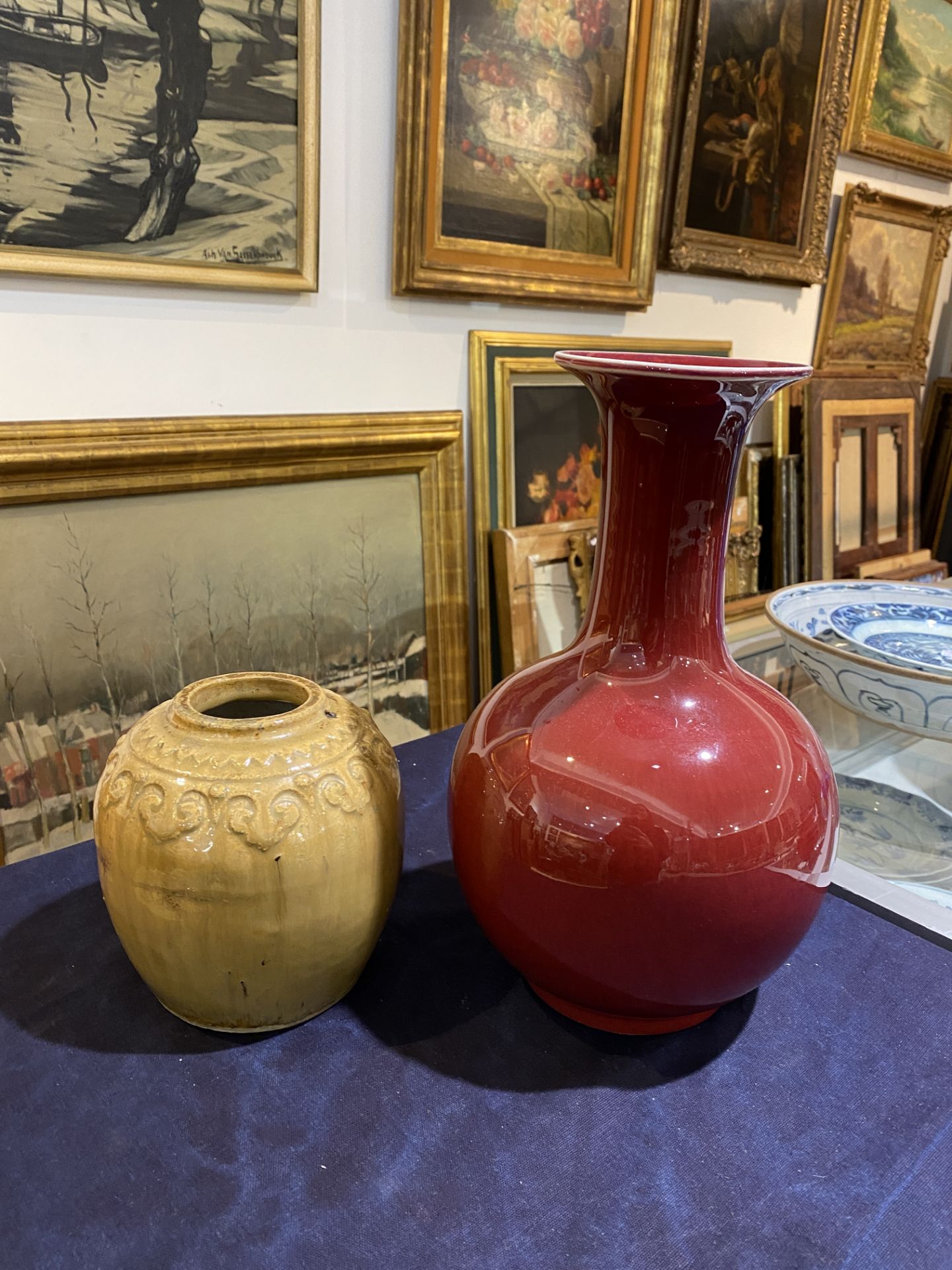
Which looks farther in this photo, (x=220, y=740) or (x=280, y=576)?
(x=280, y=576)

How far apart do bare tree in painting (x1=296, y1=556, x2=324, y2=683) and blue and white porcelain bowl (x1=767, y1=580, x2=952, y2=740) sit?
0.49m

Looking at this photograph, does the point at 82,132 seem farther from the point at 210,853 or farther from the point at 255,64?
the point at 210,853

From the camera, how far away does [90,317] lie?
2.55 ft

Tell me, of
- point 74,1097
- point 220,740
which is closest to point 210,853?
point 220,740

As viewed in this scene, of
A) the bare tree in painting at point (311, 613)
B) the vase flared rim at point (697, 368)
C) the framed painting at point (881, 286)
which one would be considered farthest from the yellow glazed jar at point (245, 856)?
the framed painting at point (881, 286)

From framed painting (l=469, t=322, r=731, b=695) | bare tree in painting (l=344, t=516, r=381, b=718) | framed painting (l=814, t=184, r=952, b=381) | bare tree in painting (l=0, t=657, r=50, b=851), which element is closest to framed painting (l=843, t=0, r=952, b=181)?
framed painting (l=814, t=184, r=952, b=381)

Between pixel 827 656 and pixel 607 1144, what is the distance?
0.46m

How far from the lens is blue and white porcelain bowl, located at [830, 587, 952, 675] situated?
2.85ft

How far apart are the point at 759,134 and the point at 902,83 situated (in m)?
0.44

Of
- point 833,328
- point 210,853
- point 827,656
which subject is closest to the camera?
point 210,853

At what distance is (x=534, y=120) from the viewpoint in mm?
969

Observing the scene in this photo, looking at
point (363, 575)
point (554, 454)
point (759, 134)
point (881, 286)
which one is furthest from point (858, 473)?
point (363, 575)

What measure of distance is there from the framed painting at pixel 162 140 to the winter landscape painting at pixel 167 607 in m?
0.22
